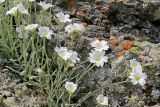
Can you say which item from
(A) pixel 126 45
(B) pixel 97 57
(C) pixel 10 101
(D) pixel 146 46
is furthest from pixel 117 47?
(C) pixel 10 101

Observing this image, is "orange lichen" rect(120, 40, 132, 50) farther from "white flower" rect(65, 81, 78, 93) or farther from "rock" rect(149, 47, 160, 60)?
"white flower" rect(65, 81, 78, 93)

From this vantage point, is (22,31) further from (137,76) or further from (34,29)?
(137,76)

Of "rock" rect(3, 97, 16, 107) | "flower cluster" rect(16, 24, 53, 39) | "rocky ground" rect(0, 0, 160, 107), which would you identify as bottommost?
"rock" rect(3, 97, 16, 107)

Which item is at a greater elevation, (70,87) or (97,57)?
(97,57)

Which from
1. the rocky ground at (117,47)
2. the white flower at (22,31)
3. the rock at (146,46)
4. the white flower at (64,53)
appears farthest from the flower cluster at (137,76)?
the white flower at (22,31)

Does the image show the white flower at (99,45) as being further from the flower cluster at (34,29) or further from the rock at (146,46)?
the rock at (146,46)

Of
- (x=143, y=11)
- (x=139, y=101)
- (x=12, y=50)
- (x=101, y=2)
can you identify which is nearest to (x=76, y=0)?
(x=101, y=2)

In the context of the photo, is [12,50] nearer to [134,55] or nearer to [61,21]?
[61,21]

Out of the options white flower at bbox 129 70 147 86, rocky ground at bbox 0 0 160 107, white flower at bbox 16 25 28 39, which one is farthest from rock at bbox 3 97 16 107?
white flower at bbox 129 70 147 86
